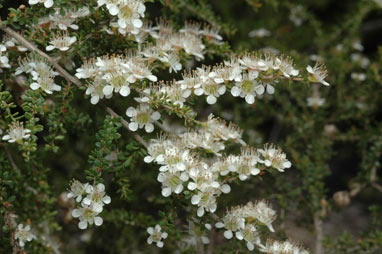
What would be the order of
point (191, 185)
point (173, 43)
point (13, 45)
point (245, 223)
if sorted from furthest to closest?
point (173, 43) < point (13, 45) < point (245, 223) < point (191, 185)

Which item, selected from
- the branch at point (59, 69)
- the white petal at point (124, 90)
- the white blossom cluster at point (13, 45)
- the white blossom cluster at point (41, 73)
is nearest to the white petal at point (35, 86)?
the white blossom cluster at point (41, 73)

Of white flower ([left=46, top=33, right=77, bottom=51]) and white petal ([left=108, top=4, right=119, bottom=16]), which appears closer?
white petal ([left=108, top=4, right=119, bottom=16])

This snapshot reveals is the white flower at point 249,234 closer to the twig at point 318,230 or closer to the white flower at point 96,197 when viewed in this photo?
the white flower at point 96,197

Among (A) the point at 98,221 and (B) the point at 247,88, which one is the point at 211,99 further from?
(A) the point at 98,221

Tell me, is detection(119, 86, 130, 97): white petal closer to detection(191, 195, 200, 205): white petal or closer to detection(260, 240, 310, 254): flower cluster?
detection(191, 195, 200, 205): white petal

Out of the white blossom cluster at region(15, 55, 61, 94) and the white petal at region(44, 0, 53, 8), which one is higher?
the white petal at region(44, 0, 53, 8)

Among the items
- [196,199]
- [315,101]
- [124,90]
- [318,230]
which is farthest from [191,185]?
[315,101]

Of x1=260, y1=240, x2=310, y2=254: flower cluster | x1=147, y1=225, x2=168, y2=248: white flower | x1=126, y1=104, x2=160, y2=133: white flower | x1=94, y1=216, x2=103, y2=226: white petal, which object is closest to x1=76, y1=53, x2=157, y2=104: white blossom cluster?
x1=126, y1=104, x2=160, y2=133: white flower
